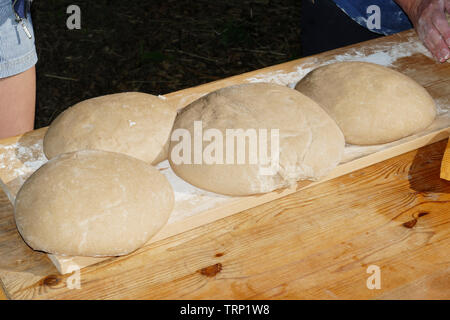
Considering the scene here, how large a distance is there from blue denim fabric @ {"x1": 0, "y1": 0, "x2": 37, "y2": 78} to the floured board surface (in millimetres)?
265

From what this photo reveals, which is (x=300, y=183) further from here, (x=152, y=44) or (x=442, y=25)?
(x=152, y=44)

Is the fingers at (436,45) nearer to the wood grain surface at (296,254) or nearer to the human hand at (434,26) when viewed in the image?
the human hand at (434,26)

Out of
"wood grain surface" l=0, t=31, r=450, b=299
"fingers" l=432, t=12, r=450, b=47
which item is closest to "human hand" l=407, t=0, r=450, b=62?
"fingers" l=432, t=12, r=450, b=47

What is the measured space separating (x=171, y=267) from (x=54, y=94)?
2.26 m

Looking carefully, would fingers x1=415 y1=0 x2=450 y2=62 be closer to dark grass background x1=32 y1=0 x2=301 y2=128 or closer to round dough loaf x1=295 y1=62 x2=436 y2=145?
round dough loaf x1=295 y1=62 x2=436 y2=145

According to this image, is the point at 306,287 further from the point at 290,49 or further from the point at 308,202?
the point at 290,49

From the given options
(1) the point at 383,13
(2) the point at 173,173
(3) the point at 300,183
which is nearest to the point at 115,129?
(2) the point at 173,173

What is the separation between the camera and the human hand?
1676 mm

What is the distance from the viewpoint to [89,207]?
3.41 ft

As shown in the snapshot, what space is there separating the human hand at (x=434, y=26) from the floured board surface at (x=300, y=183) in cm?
5

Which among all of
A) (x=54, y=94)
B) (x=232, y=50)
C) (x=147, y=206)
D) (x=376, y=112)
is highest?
(x=376, y=112)

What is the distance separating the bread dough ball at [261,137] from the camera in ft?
3.90

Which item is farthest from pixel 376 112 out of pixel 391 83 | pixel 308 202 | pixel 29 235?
pixel 29 235

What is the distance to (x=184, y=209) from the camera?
1.18 meters
